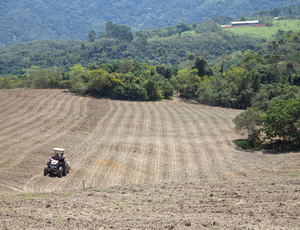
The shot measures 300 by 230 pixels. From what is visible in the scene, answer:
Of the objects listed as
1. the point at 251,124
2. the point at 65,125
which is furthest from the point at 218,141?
the point at 65,125

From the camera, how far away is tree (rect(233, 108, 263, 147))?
113 ft

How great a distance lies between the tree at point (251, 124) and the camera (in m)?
34.6

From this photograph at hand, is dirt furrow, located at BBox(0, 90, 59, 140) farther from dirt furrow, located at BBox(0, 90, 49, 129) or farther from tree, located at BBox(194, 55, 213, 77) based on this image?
tree, located at BBox(194, 55, 213, 77)

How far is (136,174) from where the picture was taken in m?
25.7

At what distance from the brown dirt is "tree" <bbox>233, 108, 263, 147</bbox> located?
2.38m

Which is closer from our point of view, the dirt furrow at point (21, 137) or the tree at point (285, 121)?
the dirt furrow at point (21, 137)

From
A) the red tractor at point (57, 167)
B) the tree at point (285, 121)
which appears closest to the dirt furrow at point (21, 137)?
the red tractor at point (57, 167)

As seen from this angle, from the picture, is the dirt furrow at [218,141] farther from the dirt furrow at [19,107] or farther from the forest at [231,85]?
the dirt furrow at [19,107]

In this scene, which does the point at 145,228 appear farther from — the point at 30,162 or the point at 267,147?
the point at 267,147

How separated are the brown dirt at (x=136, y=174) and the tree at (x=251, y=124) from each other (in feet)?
7.81

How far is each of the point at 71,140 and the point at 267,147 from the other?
1911cm

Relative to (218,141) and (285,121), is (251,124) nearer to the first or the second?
(285,121)

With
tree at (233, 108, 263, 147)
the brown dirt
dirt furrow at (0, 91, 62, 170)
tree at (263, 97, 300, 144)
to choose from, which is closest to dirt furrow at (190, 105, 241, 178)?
the brown dirt

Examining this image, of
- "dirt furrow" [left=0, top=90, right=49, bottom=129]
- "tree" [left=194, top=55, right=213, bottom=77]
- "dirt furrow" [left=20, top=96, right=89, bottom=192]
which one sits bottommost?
"dirt furrow" [left=20, top=96, right=89, bottom=192]
